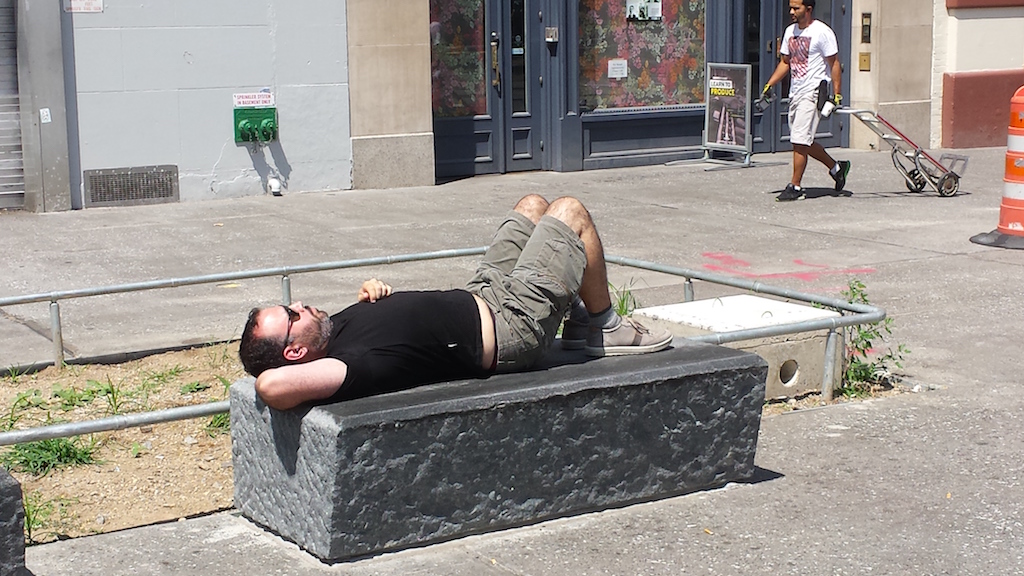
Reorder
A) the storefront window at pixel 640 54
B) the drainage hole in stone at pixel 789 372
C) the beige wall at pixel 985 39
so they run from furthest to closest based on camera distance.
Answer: the beige wall at pixel 985 39 < the storefront window at pixel 640 54 < the drainage hole in stone at pixel 789 372

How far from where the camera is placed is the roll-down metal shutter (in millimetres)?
12500

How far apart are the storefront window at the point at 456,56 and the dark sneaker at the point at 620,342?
9847 millimetres

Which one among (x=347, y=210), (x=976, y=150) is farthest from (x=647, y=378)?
(x=976, y=150)

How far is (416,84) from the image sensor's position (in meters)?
14.3

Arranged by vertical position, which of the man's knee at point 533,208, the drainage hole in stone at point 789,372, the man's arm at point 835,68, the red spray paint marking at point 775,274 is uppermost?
the man's arm at point 835,68

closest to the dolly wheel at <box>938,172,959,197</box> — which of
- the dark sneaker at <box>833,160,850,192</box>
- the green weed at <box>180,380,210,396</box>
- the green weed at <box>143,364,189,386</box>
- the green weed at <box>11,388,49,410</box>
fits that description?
the dark sneaker at <box>833,160,850,192</box>

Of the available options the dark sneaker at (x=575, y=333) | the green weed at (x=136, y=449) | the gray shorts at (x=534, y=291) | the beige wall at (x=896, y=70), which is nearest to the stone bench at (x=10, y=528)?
the gray shorts at (x=534, y=291)

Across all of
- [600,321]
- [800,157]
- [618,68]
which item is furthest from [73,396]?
[618,68]

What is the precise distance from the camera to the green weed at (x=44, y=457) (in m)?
5.97

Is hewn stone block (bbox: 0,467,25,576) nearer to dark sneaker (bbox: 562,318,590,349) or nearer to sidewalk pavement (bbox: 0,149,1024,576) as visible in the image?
sidewalk pavement (bbox: 0,149,1024,576)

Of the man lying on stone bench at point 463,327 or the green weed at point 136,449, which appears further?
the green weed at point 136,449

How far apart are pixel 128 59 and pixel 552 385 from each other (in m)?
9.14

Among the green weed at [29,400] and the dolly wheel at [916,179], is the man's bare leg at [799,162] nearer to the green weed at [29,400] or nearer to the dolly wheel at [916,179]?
the dolly wheel at [916,179]

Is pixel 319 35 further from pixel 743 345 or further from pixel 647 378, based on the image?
pixel 647 378
